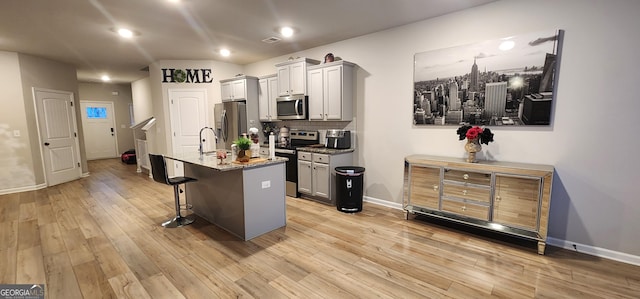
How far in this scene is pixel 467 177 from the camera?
3.02 m

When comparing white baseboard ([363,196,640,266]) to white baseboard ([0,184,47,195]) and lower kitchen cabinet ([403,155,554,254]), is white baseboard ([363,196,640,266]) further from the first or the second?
white baseboard ([0,184,47,195])

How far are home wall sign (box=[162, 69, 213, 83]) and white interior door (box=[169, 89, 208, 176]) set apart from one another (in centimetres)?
21

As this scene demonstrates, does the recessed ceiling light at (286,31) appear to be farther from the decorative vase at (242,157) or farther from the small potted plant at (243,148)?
the decorative vase at (242,157)

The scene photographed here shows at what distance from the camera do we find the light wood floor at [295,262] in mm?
2164

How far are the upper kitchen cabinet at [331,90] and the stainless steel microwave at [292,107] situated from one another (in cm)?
16

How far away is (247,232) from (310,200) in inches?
63.9

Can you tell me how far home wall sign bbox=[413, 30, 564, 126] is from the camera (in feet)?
9.14

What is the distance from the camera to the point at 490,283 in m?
2.22

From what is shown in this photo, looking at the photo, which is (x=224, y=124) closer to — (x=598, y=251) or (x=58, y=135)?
(x=58, y=135)

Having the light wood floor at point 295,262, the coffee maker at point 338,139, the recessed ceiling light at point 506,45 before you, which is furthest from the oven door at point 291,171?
the recessed ceiling light at point 506,45

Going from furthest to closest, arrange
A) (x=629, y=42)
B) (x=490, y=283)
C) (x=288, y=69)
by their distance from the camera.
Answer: (x=288, y=69), (x=629, y=42), (x=490, y=283)

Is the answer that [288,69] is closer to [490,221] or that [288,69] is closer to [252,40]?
[252,40]

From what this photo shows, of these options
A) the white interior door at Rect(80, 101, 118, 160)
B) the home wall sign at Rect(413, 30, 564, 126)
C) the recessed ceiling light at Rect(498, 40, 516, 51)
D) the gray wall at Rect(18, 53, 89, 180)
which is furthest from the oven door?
the white interior door at Rect(80, 101, 118, 160)

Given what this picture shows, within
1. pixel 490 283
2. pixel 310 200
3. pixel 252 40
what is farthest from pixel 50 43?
pixel 490 283
